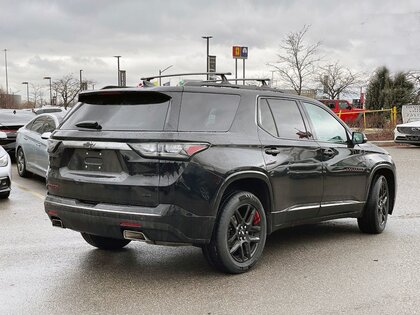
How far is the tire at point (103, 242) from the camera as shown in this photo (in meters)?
5.86

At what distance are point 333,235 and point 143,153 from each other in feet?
10.6

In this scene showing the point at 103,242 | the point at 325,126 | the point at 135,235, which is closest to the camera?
the point at 135,235

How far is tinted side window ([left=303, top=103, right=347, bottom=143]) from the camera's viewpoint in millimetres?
6172

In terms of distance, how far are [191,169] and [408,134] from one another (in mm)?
17014

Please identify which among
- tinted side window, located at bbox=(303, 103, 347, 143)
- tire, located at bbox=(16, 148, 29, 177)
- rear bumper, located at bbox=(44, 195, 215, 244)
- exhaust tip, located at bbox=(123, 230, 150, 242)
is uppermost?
tinted side window, located at bbox=(303, 103, 347, 143)

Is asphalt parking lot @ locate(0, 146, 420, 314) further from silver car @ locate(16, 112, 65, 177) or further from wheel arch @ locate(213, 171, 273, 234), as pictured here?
silver car @ locate(16, 112, 65, 177)

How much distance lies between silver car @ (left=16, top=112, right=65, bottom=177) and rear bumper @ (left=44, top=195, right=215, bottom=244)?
5.84 metres

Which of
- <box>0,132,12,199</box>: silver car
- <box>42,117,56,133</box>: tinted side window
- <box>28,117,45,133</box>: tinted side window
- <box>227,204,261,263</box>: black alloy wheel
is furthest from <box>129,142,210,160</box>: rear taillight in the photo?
<box>28,117,45,133</box>: tinted side window

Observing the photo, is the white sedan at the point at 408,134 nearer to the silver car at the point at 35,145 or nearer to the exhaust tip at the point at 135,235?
the silver car at the point at 35,145

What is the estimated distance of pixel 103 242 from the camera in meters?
5.91

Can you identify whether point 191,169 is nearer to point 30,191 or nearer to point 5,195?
point 5,195

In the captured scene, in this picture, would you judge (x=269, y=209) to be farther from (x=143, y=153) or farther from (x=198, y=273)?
(x=143, y=153)

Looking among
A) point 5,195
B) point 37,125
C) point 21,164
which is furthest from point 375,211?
point 21,164

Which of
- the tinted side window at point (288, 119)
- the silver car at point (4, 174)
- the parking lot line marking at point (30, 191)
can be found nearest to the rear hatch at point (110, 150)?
the tinted side window at point (288, 119)
